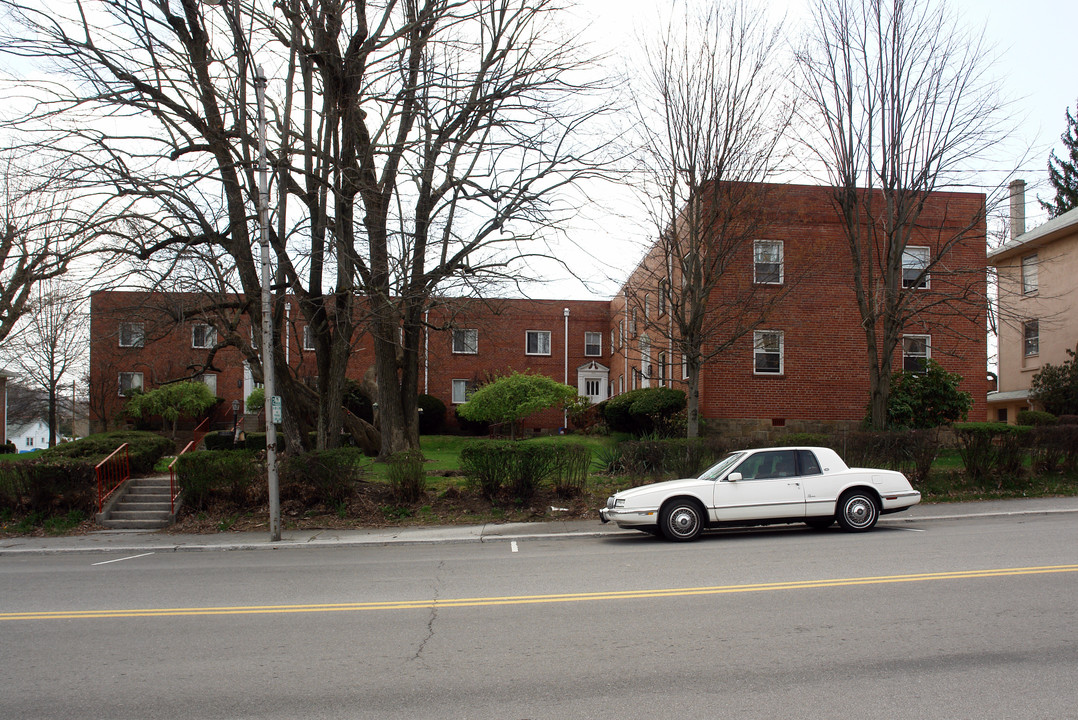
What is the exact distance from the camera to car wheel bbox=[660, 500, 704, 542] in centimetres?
1206

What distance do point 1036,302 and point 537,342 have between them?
2264 cm

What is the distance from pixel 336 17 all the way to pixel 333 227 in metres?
4.45

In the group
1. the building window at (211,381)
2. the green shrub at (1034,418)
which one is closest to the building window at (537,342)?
the building window at (211,381)

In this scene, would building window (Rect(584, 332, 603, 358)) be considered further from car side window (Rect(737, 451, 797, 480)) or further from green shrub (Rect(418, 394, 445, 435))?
car side window (Rect(737, 451, 797, 480))

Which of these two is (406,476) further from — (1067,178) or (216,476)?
(1067,178)

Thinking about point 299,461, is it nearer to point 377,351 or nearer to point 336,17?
point 377,351

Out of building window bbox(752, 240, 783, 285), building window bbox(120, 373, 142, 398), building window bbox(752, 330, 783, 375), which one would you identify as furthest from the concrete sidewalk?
building window bbox(120, 373, 142, 398)

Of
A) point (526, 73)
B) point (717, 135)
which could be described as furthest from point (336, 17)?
point (717, 135)

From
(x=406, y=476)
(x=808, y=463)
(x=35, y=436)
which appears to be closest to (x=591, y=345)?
(x=406, y=476)

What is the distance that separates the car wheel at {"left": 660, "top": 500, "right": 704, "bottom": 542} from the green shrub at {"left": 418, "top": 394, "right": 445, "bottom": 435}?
2638 cm

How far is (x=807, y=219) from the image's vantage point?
24.6 meters

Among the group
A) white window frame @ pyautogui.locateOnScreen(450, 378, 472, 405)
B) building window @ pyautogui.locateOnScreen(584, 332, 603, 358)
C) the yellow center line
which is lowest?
the yellow center line

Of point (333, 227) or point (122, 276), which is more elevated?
point (333, 227)

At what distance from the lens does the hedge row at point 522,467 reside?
617 inches
